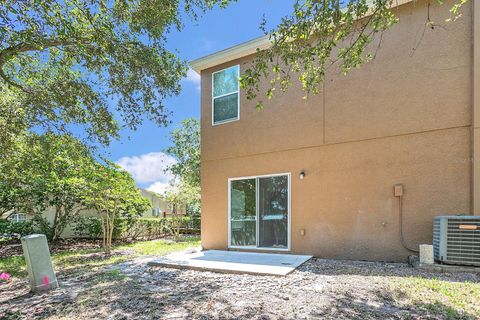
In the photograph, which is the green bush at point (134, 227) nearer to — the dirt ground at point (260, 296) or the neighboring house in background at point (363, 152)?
the neighboring house in background at point (363, 152)

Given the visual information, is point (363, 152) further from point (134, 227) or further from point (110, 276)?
point (134, 227)

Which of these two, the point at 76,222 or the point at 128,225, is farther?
the point at 128,225

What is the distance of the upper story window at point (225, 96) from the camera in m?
8.73

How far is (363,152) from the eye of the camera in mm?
6672

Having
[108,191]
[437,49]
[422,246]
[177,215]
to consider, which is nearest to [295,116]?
[437,49]

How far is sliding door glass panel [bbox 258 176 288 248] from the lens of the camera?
765 centimetres

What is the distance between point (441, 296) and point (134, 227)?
1321 centimetres

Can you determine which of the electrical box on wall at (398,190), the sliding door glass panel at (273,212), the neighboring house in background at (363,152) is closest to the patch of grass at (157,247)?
the neighboring house in background at (363,152)

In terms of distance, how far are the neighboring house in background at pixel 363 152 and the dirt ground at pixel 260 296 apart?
3.79ft

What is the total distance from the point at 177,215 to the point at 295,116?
9322mm

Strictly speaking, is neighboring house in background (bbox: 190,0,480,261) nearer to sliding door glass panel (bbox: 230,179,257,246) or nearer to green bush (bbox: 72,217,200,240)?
sliding door glass panel (bbox: 230,179,257,246)

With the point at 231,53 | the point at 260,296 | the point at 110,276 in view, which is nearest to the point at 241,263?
the point at 260,296

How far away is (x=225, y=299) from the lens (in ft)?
13.4

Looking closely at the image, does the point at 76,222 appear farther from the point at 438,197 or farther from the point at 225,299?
the point at 438,197
